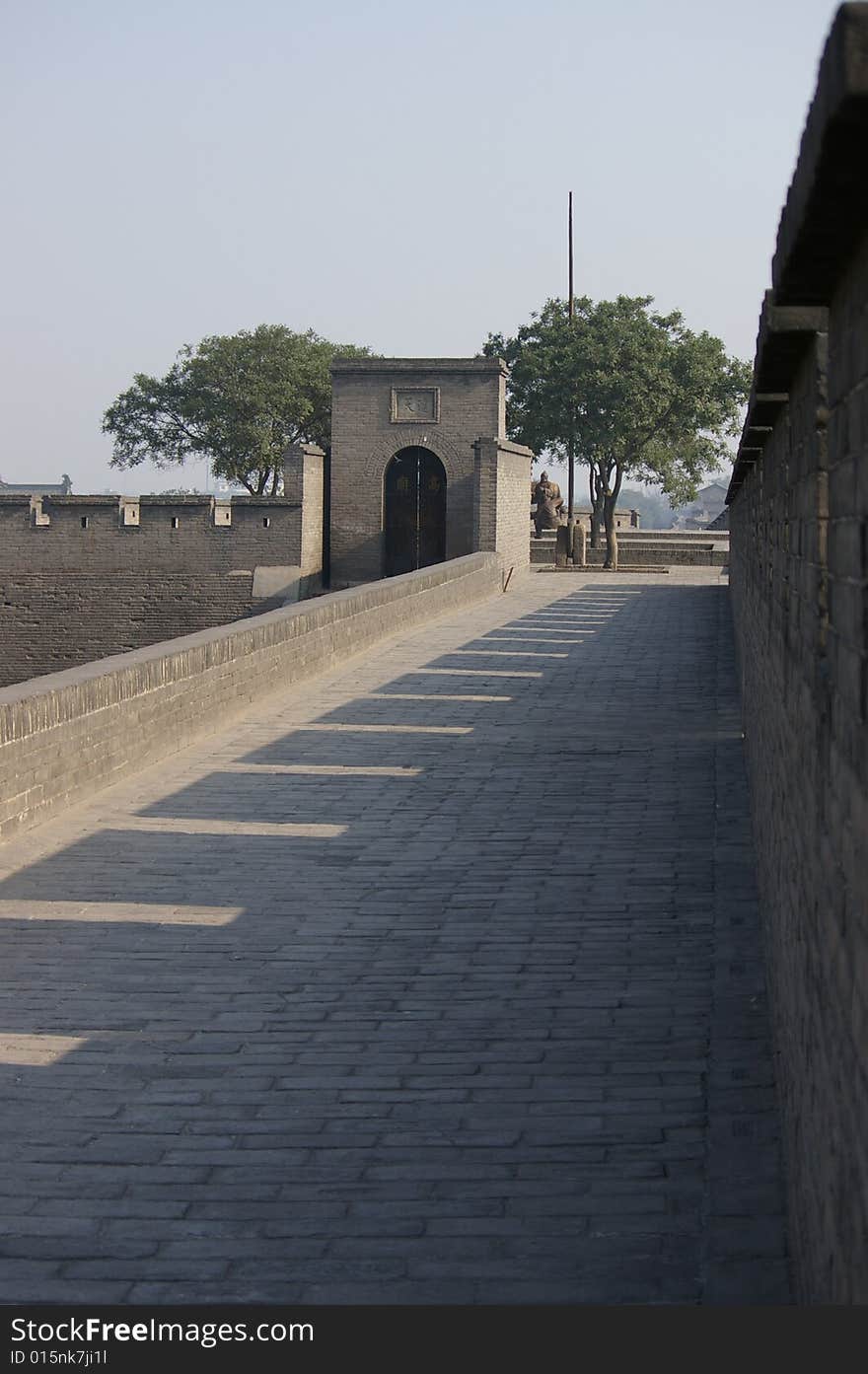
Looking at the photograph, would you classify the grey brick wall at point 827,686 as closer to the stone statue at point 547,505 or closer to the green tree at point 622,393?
the stone statue at point 547,505

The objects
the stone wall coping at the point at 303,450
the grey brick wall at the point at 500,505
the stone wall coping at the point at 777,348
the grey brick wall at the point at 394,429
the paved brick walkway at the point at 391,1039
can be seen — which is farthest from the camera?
the stone wall coping at the point at 303,450

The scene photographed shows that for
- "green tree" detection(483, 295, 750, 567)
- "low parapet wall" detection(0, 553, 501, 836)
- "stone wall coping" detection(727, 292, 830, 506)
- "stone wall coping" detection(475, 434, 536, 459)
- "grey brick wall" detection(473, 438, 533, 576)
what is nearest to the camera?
"stone wall coping" detection(727, 292, 830, 506)

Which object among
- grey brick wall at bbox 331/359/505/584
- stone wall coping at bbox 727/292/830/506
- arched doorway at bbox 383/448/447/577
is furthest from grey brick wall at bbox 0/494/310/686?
stone wall coping at bbox 727/292/830/506

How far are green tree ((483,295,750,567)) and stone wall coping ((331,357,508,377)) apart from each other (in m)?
11.7

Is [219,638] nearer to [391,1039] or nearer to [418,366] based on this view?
[391,1039]

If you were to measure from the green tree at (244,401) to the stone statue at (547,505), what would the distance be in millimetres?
23025

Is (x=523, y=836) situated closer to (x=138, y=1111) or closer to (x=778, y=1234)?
(x=138, y=1111)

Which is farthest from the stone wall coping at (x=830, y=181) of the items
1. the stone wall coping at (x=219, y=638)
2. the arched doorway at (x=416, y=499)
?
the arched doorway at (x=416, y=499)

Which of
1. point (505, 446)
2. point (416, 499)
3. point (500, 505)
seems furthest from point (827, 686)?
point (416, 499)

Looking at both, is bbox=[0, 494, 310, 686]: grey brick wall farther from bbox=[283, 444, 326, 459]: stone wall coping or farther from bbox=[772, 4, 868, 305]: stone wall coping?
bbox=[772, 4, 868, 305]: stone wall coping

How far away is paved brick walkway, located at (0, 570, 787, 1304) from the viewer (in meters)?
→ 4.11

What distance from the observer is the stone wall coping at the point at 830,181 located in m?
1.92

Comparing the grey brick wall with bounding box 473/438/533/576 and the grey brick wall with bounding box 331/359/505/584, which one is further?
the grey brick wall with bounding box 331/359/505/584

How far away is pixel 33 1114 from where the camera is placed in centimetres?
503
